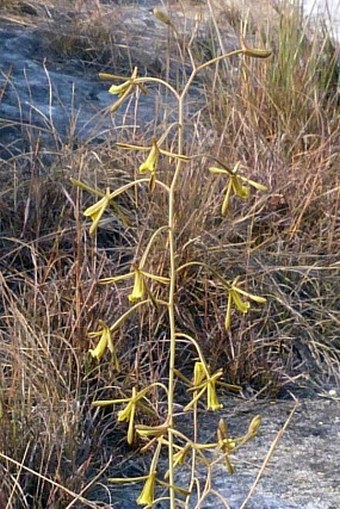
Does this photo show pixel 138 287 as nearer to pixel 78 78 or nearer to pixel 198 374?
pixel 198 374

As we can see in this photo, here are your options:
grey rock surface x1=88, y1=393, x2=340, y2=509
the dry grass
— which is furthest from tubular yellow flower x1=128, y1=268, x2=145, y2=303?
grey rock surface x1=88, y1=393, x2=340, y2=509

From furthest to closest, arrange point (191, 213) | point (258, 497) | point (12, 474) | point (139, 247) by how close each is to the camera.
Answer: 1. point (191, 213)
2. point (139, 247)
3. point (258, 497)
4. point (12, 474)

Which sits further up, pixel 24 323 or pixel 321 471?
pixel 24 323

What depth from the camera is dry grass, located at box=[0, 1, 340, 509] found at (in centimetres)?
203

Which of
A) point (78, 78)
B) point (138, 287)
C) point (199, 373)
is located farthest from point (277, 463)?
point (78, 78)

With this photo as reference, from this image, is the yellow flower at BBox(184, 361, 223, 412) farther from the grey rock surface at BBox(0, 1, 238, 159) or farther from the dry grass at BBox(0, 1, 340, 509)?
the grey rock surface at BBox(0, 1, 238, 159)

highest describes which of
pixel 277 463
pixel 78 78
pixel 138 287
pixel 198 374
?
pixel 138 287

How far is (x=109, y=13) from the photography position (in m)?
5.48

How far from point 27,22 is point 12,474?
13.7 feet

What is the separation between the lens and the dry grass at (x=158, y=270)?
6.67 ft

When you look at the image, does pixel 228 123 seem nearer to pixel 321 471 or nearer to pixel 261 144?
pixel 261 144

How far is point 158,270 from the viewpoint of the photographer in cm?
255

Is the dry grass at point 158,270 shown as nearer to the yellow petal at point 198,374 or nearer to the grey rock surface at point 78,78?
the grey rock surface at point 78,78

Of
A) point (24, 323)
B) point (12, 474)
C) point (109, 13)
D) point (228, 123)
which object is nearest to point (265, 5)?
point (228, 123)
